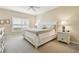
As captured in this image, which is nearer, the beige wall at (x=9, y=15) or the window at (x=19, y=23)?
the beige wall at (x=9, y=15)

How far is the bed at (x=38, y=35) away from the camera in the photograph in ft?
6.51

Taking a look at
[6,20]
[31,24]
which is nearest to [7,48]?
[6,20]

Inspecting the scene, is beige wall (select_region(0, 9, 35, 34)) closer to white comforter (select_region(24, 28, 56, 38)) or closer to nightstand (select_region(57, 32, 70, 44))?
white comforter (select_region(24, 28, 56, 38))

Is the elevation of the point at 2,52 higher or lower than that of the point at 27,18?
lower

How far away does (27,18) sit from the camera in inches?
81.9

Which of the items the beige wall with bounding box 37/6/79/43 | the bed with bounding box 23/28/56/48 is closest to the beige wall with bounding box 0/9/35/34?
the bed with bounding box 23/28/56/48

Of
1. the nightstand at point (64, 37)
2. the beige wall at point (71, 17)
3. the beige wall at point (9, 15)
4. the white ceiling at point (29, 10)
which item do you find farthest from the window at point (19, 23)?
the nightstand at point (64, 37)

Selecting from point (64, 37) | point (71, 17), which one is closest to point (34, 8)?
point (71, 17)

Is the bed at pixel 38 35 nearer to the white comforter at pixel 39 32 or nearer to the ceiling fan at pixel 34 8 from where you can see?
the white comforter at pixel 39 32

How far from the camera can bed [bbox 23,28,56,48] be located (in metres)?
1.98
